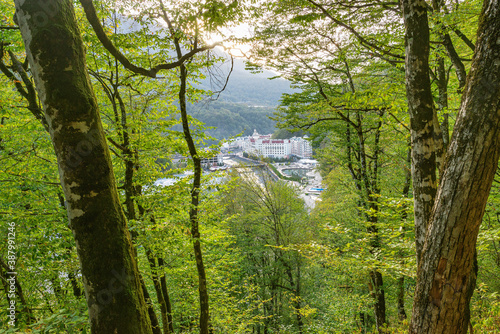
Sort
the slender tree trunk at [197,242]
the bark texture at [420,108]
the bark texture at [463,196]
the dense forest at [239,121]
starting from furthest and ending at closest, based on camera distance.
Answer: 1. the dense forest at [239,121]
2. the slender tree trunk at [197,242]
3. the bark texture at [420,108]
4. the bark texture at [463,196]

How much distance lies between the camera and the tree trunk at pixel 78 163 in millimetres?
1489

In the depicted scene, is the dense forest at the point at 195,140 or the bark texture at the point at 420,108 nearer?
the dense forest at the point at 195,140

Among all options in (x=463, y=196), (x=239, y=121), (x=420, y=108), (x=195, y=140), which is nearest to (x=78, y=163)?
(x=463, y=196)

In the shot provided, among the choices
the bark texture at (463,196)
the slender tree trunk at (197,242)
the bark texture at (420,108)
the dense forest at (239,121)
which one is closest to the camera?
the bark texture at (463,196)

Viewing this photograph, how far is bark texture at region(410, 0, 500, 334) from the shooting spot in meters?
1.59

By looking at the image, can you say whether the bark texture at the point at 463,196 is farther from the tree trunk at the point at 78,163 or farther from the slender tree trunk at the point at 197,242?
the slender tree trunk at the point at 197,242

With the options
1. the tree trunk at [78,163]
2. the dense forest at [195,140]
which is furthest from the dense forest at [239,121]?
the tree trunk at [78,163]

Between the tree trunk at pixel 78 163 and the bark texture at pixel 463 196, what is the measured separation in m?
2.16

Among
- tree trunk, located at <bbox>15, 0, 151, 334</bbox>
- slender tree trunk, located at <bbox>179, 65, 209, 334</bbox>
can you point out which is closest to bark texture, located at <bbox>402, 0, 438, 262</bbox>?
tree trunk, located at <bbox>15, 0, 151, 334</bbox>

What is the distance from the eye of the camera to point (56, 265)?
4.83m

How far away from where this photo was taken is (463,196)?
1663mm

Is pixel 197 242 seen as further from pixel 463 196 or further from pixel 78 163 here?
pixel 463 196

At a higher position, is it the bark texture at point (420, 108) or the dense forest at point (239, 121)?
the dense forest at point (239, 121)

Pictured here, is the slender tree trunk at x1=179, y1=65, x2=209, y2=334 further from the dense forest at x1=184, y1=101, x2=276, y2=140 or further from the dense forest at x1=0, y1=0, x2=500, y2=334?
the dense forest at x1=184, y1=101, x2=276, y2=140
